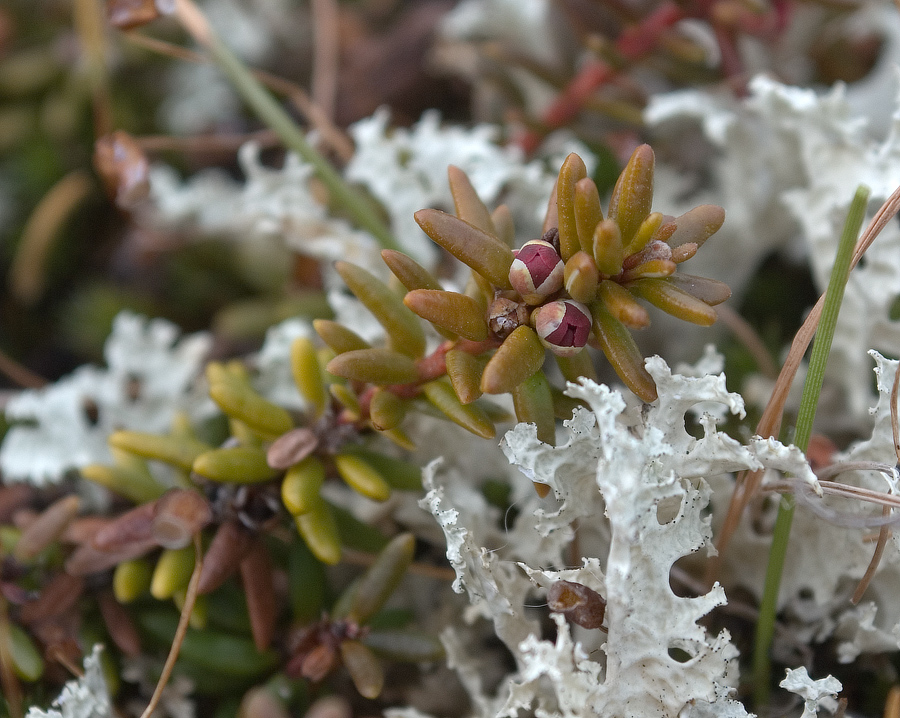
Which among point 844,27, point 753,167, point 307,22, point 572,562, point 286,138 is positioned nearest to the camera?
point 572,562

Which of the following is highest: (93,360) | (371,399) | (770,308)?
(371,399)

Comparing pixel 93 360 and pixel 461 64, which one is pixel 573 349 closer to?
pixel 461 64

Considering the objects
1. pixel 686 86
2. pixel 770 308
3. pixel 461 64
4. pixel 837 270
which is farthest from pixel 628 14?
pixel 837 270

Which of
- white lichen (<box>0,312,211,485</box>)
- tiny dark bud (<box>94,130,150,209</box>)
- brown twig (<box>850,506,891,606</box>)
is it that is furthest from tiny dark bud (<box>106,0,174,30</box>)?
brown twig (<box>850,506,891,606</box>)

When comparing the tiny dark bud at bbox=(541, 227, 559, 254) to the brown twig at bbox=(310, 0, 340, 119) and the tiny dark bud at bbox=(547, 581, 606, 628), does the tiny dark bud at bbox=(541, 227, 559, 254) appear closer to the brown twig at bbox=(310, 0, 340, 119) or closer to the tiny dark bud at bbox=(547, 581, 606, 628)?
the tiny dark bud at bbox=(547, 581, 606, 628)

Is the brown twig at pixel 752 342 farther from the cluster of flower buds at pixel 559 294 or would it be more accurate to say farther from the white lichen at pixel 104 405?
the white lichen at pixel 104 405

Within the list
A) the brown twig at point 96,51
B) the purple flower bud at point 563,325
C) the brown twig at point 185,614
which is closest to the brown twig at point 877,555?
the purple flower bud at point 563,325
